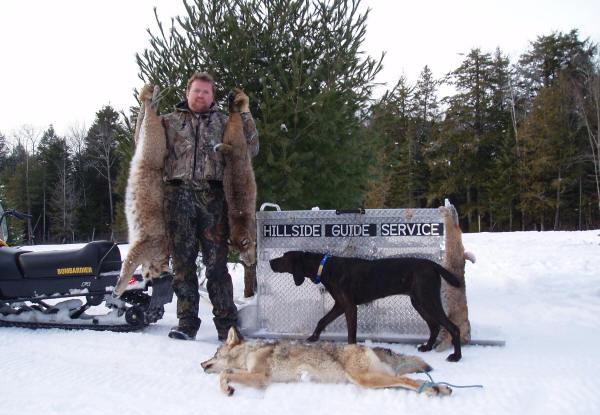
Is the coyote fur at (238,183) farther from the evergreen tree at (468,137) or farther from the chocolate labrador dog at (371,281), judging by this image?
the evergreen tree at (468,137)

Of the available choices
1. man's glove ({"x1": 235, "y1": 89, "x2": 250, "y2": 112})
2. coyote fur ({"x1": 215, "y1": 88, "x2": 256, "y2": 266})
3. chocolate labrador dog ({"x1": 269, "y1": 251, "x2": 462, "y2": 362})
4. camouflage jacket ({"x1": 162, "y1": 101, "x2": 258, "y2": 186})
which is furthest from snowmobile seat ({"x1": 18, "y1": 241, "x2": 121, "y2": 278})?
man's glove ({"x1": 235, "y1": 89, "x2": 250, "y2": 112})

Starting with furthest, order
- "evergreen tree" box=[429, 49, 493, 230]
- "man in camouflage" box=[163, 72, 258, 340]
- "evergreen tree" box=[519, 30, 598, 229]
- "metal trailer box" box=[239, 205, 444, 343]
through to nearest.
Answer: "evergreen tree" box=[429, 49, 493, 230] < "evergreen tree" box=[519, 30, 598, 229] < "man in camouflage" box=[163, 72, 258, 340] < "metal trailer box" box=[239, 205, 444, 343]

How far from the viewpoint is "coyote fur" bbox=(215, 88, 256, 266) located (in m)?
4.22

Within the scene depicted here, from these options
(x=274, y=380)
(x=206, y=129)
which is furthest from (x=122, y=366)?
(x=206, y=129)

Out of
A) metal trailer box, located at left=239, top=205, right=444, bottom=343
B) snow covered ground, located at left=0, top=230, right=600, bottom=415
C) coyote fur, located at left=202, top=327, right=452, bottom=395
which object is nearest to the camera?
snow covered ground, located at left=0, top=230, right=600, bottom=415

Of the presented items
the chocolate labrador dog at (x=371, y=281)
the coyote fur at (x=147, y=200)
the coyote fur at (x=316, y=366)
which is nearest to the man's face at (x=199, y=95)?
the coyote fur at (x=147, y=200)

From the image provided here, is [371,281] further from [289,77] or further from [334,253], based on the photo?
[289,77]

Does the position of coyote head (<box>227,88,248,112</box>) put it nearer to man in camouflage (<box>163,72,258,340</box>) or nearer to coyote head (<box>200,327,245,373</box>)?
man in camouflage (<box>163,72,258,340</box>)

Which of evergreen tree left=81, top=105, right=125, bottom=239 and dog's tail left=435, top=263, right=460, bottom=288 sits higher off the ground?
evergreen tree left=81, top=105, right=125, bottom=239

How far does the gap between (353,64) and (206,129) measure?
2.51 m

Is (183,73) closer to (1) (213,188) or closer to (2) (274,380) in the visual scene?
(1) (213,188)

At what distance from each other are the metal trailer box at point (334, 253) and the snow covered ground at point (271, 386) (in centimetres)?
29

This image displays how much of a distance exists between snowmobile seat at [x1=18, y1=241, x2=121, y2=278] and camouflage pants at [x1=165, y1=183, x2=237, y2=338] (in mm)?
908

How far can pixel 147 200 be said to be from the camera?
4199mm
